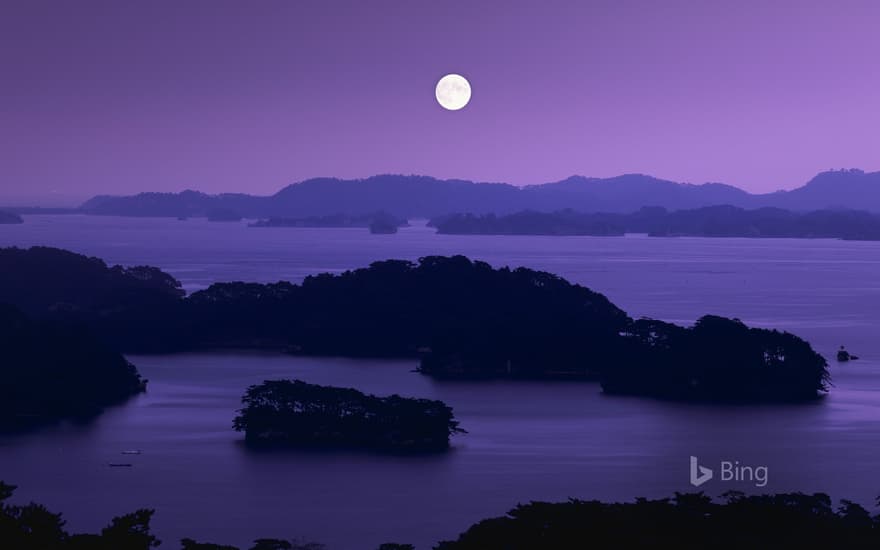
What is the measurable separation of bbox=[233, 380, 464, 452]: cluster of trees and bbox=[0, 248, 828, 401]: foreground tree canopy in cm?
920

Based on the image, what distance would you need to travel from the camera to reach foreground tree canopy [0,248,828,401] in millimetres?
35875

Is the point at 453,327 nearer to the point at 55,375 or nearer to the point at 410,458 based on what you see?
the point at 55,375

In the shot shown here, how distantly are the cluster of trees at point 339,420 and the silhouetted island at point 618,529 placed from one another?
11.5 m

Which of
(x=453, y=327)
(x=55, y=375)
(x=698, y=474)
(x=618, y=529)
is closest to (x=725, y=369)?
(x=453, y=327)

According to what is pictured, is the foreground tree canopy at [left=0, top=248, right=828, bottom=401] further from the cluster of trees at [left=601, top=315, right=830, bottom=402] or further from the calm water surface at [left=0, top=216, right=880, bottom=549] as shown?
the calm water surface at [left=0, top=216, right=880, bottom=549]

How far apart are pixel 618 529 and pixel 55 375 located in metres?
22.3

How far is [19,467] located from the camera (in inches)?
1029

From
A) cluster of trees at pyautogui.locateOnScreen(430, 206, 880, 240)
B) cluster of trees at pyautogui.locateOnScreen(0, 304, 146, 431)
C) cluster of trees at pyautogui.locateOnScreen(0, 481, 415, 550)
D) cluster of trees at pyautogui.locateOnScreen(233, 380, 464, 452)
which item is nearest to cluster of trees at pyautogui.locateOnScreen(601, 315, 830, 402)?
cluster of trees at pyautogui.locateOnScreen(233, 380, 464, 452)

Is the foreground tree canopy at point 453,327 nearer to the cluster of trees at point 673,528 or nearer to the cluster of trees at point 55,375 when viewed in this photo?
the cluster of trees at point 55,375

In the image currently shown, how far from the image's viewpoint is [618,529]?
1461 cm

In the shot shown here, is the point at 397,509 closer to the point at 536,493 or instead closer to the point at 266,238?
the point at 536,493

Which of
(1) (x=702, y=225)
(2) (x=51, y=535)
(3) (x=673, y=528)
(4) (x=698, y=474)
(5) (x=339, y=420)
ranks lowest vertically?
(4) (x=698, y=474)

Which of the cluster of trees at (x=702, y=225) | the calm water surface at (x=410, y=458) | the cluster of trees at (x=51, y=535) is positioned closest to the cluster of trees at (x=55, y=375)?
the calm water surface at (x=410, y=458)

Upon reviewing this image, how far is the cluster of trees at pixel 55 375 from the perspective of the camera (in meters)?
32.2
